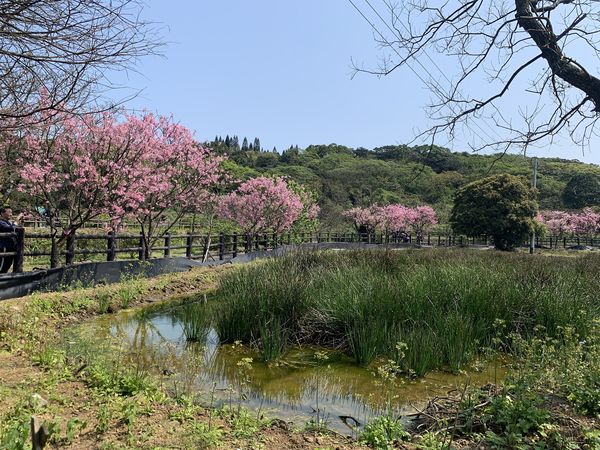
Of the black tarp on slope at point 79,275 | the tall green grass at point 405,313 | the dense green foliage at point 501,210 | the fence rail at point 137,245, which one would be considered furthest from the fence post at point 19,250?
the dense green foliage at point 501,210

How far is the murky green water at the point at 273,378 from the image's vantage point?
4656 millimetres

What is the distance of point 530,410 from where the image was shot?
3314 millimetres

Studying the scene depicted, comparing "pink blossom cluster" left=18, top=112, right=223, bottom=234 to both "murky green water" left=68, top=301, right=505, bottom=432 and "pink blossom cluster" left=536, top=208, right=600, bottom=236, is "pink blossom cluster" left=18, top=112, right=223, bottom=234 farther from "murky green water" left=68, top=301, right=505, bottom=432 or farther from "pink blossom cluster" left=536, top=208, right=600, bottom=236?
"pink blossom cluster" left=536, top=208, right=600, bottom=236

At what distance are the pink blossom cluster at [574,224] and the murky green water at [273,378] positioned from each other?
55634mm

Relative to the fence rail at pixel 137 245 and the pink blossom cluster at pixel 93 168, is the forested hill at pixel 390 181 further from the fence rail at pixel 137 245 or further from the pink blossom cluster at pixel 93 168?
the pink blossom cluster at pixel 93 168

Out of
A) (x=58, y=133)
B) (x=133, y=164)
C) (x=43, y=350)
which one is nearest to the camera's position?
(x=43, y=350)

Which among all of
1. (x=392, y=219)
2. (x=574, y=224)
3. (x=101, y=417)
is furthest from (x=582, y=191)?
(x=101, y=417)

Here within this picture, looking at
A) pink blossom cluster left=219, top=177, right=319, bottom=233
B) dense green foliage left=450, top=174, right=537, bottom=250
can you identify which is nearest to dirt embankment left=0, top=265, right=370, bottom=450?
pink blossom cluster left=219, top=177, right=319, bottom=233

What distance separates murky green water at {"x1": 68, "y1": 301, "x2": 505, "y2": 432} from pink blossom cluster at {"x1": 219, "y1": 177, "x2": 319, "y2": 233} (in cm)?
1734

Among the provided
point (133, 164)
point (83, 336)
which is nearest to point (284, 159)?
point (133, 164)

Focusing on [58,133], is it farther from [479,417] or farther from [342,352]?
[479,417]

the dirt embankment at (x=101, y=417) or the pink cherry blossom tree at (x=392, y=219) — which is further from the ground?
the pink cherry blossom tree at (x=392, y=219)

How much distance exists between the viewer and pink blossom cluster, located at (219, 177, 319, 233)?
24.7 metres

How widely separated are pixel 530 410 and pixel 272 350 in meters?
3.49
